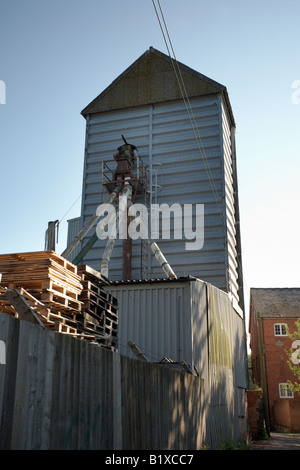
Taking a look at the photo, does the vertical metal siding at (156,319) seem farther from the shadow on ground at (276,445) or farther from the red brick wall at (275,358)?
the red brick wall at (275,358)

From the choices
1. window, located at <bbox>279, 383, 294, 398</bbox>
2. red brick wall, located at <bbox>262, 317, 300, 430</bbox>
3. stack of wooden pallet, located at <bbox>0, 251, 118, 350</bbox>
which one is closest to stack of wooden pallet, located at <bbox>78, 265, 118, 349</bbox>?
stack of wooden pallet, located at <bbox>0, 251, 118, 350</bbox>

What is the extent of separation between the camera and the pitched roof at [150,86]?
65.1ft

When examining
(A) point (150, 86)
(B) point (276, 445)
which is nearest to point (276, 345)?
(B) point (276, 445)

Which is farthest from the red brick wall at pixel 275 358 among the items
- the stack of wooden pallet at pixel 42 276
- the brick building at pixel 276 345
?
the stack of wooden pallet at pixel 42 276

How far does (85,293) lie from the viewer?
898cm

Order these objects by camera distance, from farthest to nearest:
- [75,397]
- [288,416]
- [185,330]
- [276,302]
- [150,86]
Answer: [276,302], [288,416], [150,86], [185,330], [75,397]

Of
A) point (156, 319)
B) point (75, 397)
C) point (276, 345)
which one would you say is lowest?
point (75, 397)

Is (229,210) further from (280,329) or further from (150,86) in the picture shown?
(280,329)

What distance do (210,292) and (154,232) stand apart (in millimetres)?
5369

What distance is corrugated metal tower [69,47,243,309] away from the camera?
1747cm

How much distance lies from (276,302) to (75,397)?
3214 cm

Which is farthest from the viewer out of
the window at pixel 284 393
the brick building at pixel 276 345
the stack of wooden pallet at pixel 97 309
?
the window at pixel 284 393

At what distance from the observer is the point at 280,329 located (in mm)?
32781

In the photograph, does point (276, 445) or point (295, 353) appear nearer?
point (276, 445)
